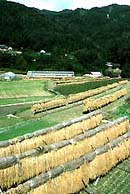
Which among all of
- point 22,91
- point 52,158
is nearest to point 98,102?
point 52,158

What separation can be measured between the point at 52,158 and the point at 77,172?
172cm

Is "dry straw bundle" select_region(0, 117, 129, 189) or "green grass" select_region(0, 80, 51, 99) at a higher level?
"dry straw bundle" select_region(0, 117, 129, 189)

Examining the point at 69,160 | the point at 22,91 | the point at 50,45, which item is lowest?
the point at 22,91

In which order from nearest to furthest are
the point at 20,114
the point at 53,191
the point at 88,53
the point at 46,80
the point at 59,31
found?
the point at 53,191
the point at 20,114
the point at 46,80
the point at 88,53
the point at 59,31

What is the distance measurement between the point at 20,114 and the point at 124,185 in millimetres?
27349

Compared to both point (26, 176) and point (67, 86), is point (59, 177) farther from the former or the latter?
point (67, 86)

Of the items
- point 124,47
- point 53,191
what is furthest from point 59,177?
point 124,47

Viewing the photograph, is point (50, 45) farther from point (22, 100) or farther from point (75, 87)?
point (22, 100)

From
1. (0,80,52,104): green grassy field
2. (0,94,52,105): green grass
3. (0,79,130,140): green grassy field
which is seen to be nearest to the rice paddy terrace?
(0,79,130,140): green grassy field

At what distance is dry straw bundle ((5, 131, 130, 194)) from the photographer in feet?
46.3

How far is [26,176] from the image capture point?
1642cm

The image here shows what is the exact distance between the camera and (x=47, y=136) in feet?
68.6

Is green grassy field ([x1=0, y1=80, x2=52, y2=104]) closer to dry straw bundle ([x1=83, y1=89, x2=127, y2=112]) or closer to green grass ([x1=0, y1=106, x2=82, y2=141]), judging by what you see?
green grass ([x1=0, y1=106, x2=82, y2=141])

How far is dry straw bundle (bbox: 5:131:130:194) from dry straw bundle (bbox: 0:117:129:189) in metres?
1.17
